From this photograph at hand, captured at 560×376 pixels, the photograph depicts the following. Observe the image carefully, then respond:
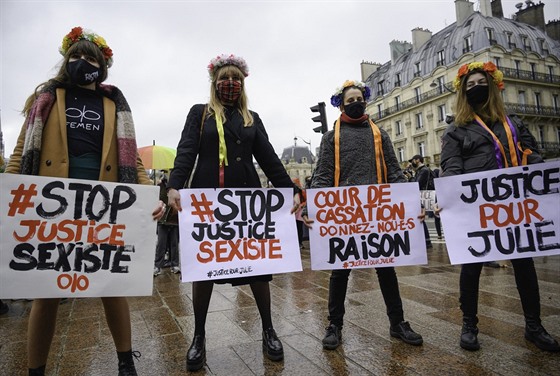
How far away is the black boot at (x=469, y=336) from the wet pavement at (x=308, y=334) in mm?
67

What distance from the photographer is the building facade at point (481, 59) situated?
42.6 meters

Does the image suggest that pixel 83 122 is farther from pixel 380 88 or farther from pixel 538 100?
pixel 380 88

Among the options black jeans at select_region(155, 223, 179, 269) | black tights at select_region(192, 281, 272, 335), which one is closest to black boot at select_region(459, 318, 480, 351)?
black tights at select_region(192, 281, 272, 335)

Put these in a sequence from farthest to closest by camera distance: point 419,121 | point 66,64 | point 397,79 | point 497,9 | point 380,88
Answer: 1. point 380,88
2. point 397,79
3. point 419,121
4. point 497,9
5. point 66,64

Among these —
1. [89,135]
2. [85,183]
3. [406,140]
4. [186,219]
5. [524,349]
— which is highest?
[406,140]

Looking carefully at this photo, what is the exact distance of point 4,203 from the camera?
2.38 meters

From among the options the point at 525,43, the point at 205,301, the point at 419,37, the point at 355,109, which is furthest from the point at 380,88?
the point at 205,301

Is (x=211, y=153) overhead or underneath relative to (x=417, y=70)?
underneath

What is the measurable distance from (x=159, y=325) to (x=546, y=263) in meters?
6.12

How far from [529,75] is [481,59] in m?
6.98

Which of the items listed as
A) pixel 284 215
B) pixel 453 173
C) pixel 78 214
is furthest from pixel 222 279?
pixel 453 173

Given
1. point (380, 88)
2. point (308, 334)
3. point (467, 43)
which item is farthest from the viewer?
point (380, 88)

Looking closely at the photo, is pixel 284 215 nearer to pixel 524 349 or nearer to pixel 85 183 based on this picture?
pixel 85 183

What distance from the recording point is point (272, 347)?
9.55 ft
